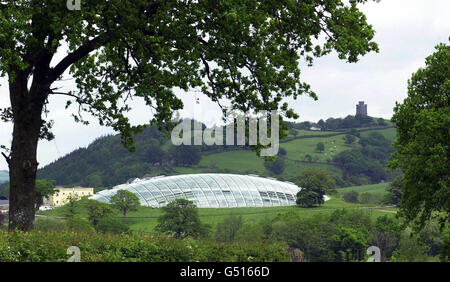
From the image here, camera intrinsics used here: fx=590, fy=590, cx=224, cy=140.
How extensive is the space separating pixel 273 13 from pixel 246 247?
25.2 feet

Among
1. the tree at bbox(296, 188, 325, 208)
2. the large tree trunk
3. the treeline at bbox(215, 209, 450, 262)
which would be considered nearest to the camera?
the large tree trunk

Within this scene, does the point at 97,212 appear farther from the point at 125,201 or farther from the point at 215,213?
the point at 215,213

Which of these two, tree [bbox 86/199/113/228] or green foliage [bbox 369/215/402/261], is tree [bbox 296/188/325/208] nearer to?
green foliage [bbox 369/215/402/261]

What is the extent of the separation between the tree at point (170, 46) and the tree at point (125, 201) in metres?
106

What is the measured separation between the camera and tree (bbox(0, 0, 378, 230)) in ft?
57.3

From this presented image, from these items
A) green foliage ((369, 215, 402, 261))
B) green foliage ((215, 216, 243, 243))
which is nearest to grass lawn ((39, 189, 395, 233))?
green foliage ((215, 216, 243, 243))

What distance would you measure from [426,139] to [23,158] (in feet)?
62.3

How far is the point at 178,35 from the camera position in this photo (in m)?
18.3

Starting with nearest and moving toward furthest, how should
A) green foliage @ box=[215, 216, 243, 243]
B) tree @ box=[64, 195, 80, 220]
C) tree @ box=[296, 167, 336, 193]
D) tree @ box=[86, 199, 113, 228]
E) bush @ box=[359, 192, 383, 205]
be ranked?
tree @ box=[64, 195, 80, 220], green foliage @ box=[215, 216, 243, 243], tree @ box=[86, 199, 113, 228], tree @ box=[296, 167, 336, 193], bush @ box=[359, 192, 383, 205]

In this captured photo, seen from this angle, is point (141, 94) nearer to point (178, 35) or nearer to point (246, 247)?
point (178, 35)

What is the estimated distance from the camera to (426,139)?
28.5m

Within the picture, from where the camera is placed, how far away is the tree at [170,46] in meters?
17.5

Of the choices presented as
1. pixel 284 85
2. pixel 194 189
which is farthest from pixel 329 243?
pixel 284 85

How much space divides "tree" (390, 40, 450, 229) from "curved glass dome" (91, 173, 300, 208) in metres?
101
